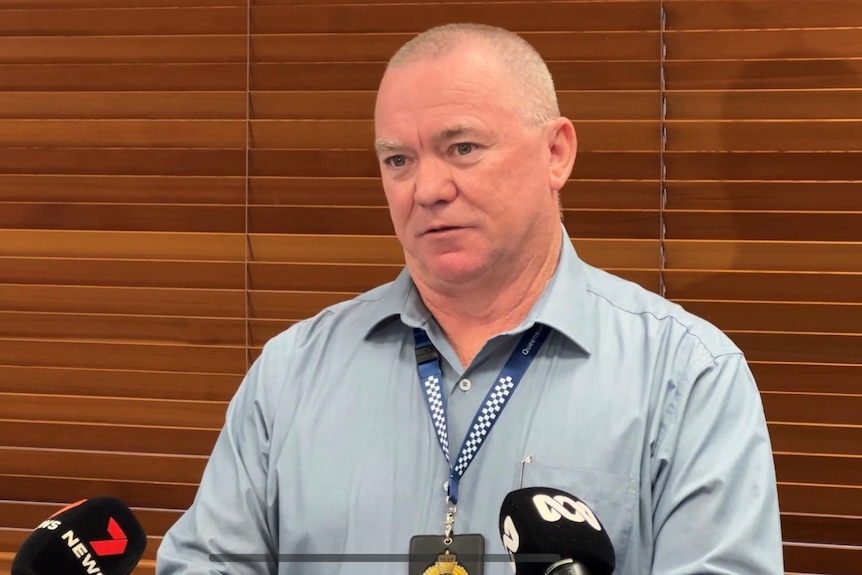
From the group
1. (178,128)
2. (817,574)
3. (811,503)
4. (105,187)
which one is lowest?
(817,574)

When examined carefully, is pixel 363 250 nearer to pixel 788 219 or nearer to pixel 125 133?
pixel 125 133

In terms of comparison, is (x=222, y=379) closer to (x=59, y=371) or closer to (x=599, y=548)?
(x=59, y=371)

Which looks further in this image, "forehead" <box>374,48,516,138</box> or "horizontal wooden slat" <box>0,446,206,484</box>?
"horizontal wooden slat" <box>0,446,206,484</box>

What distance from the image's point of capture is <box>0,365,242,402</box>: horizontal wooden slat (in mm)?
2230

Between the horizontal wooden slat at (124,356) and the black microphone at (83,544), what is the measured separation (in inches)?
38.2

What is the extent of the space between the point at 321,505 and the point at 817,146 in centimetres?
134

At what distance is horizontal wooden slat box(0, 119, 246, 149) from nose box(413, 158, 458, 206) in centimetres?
89

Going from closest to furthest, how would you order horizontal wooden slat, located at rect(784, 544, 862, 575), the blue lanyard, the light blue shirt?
1. the light blue shirt
2. the blue lanyard
3. horizontal wooden slat, located at rect(784, 544, 862, 575)

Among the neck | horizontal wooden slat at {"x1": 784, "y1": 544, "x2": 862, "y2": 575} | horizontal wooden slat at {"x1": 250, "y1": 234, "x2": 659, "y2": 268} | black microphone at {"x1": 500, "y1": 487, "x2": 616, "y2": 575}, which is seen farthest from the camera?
horizontal wooden slat at {"x1": 250, "y1": 234, "x2": 659, "y2": 268}

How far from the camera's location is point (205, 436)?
2.22 m

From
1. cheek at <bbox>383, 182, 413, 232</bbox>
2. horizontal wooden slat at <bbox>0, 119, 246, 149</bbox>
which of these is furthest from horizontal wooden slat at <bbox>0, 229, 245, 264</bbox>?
cheek at <bbox>383, 182, 413, 232</bbox>

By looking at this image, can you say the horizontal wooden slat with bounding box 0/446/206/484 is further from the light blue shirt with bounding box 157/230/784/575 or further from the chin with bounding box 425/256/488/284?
the chin with bounding box 425/256/488/284

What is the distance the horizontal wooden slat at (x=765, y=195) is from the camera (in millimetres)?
1967

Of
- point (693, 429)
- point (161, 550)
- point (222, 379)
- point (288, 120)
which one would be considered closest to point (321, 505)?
point (161, 550)
